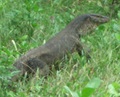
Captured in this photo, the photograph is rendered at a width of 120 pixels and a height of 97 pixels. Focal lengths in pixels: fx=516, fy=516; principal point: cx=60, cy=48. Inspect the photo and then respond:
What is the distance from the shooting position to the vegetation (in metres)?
5.01

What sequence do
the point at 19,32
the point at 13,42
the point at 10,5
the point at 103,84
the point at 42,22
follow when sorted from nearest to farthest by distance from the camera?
1. the point at 103,84
2. the point at 13,42
3. the point at 19,32
4. the point at 42,22
5. the point at 10,5

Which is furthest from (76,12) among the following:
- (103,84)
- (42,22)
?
(103,84)

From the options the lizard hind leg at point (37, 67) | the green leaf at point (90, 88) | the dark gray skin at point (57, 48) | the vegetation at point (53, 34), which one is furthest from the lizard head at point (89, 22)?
the green leaf at point (90, 88)

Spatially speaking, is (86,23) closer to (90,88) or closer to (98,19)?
(98,19)

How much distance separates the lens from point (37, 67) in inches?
225

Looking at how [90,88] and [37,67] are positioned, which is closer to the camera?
[90,88]

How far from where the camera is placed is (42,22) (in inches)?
301

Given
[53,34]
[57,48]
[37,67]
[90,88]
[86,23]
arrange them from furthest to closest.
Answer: [53,34], [86,23], [57,48], [37,67], [90,88]

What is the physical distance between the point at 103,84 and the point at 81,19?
5.09 ft

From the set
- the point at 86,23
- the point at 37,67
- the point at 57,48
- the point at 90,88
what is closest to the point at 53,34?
the point at 86,23

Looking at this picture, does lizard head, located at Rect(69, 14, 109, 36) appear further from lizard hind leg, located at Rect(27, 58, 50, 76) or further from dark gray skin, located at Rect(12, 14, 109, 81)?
lizard hind leg, located at Rect(27, 58, 50, 76)

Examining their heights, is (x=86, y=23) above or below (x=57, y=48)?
above

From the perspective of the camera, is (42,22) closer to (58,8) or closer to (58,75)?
(58,8)

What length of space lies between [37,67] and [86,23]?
4.12ft
